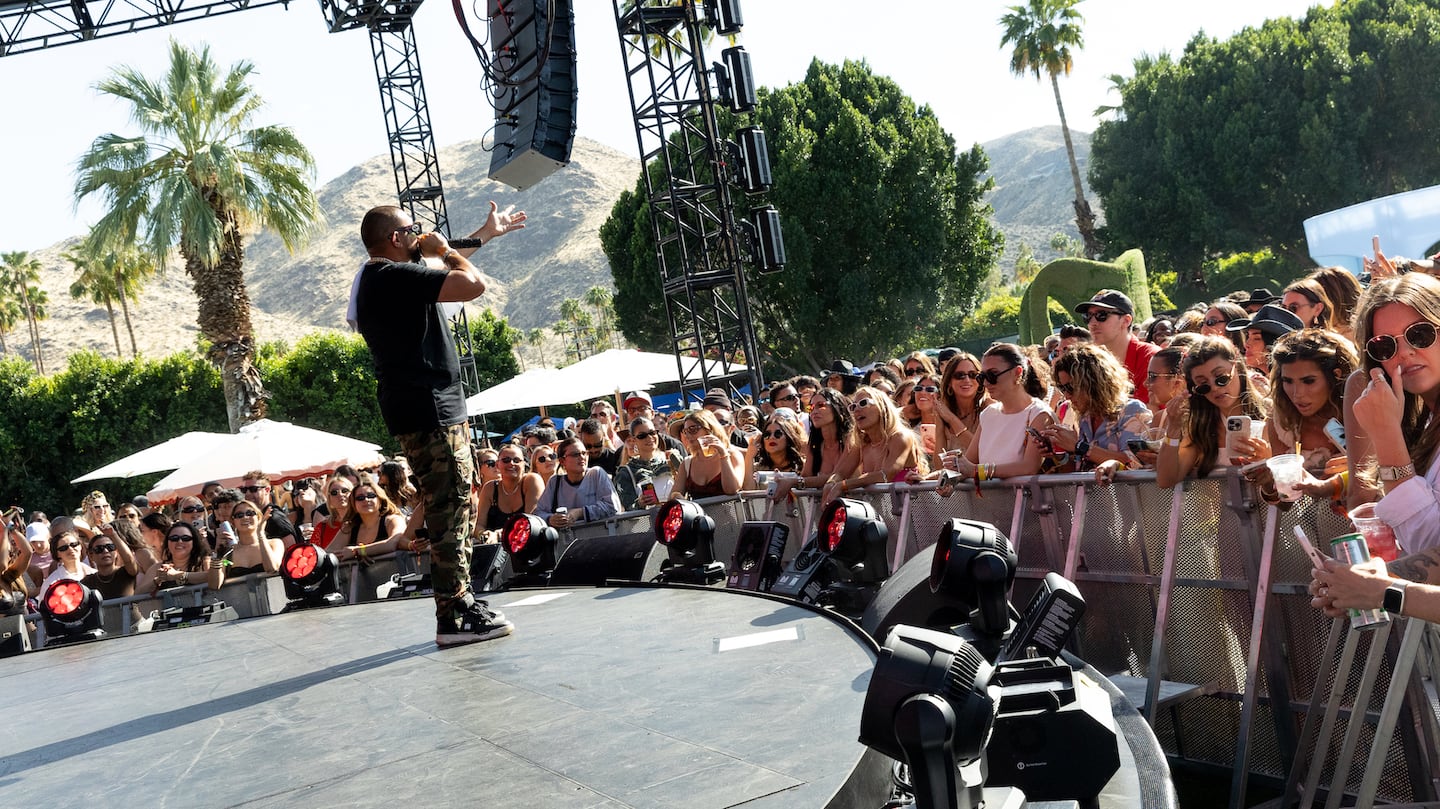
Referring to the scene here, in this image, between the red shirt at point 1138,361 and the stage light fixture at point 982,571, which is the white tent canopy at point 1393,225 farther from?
the stage light fixture at point 982,571

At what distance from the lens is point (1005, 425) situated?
5.68 meters

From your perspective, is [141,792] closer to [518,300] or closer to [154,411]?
[154,411]

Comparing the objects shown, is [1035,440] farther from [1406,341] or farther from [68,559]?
[68,559]

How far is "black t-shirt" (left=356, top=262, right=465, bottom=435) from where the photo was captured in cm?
436

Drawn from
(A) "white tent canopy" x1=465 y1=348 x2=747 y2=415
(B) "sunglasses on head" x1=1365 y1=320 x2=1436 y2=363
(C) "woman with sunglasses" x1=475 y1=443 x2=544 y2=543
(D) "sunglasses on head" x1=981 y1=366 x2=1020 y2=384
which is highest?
(A) "white tent canopy" x1=465 y1=348 x2=747 y2=415

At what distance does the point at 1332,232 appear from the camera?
87.0 feet

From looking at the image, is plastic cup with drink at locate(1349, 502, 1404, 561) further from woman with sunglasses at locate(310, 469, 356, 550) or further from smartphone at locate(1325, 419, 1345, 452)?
woman with sunglasses at locate(310, 469, 356, 550)

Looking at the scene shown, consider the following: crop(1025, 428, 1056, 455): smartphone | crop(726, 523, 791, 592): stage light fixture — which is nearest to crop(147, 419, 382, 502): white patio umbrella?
crop(726, 523, 791, 592): stage light fixture

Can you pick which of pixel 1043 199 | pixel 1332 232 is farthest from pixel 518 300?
pixel 1332 232

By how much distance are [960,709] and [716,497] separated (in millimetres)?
5378

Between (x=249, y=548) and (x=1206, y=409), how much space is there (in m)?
6.96

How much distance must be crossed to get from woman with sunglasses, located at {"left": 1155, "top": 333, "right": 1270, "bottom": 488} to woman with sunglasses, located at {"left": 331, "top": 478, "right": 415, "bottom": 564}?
5520 millimetres

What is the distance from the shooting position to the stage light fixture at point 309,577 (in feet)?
24.2

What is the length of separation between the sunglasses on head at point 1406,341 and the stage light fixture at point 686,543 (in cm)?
381
